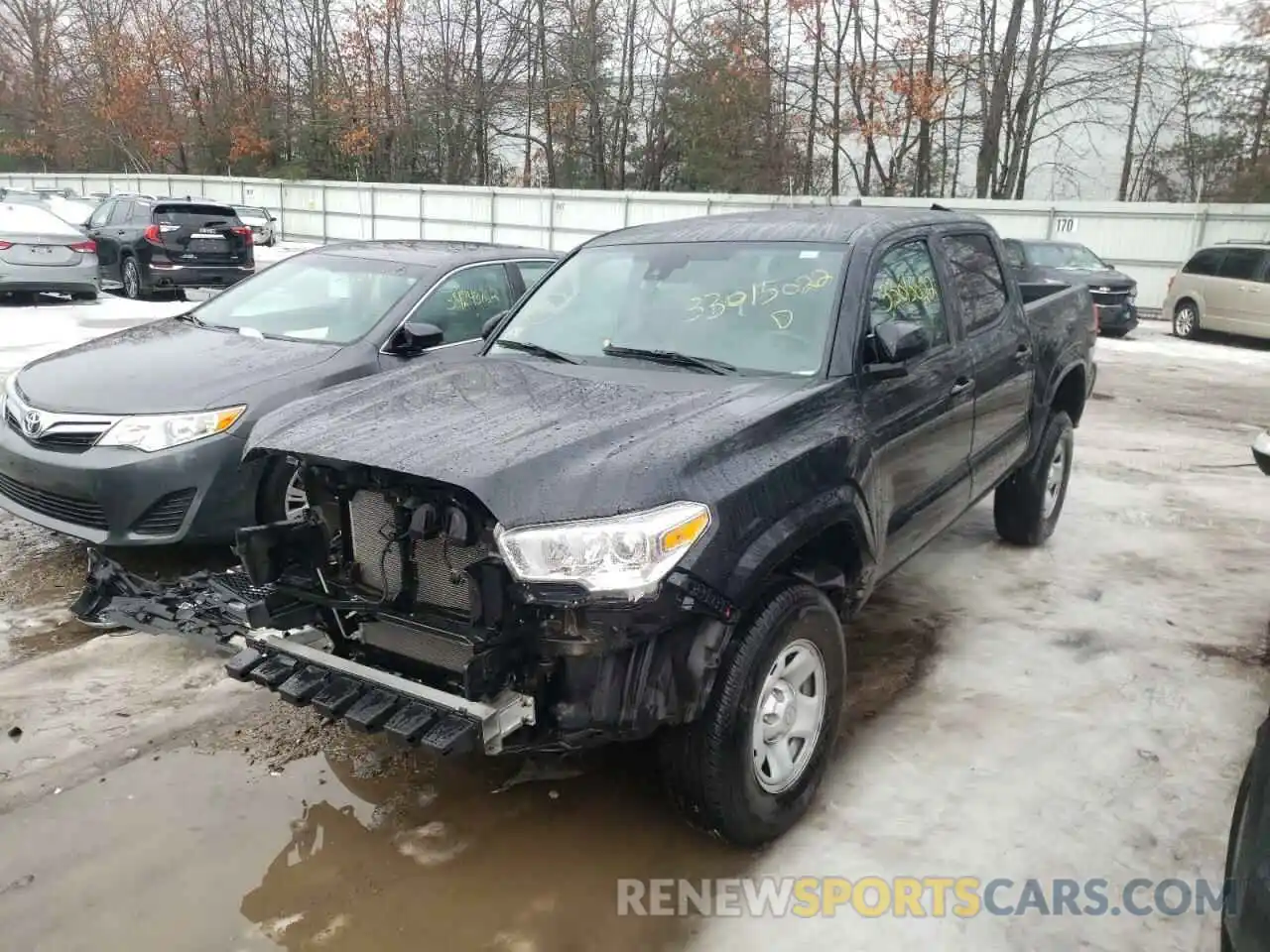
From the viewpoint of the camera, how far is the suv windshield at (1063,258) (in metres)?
17.1

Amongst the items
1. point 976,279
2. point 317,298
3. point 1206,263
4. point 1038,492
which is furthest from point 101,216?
point 1206,263

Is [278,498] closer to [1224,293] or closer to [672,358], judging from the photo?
[672,358]

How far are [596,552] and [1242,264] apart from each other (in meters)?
17.8

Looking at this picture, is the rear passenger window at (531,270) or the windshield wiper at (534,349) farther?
the rear passenger window at (531,270)

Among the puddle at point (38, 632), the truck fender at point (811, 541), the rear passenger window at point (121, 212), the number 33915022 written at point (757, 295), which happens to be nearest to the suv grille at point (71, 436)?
the puddle at point (38, 632)

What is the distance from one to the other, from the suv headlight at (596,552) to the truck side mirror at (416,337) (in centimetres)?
281

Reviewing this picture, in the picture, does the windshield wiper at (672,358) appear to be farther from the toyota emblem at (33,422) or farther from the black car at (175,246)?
the black car at (175,246)

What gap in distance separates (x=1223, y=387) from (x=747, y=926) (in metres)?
12.1

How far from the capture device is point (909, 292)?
4016 mm

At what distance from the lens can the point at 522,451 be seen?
8.76ft

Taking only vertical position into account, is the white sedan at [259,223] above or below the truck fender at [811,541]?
above

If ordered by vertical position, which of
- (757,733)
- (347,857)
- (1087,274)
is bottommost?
(347,857)

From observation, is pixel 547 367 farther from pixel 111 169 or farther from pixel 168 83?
pixel 111 169

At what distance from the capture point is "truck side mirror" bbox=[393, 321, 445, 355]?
5035mm
